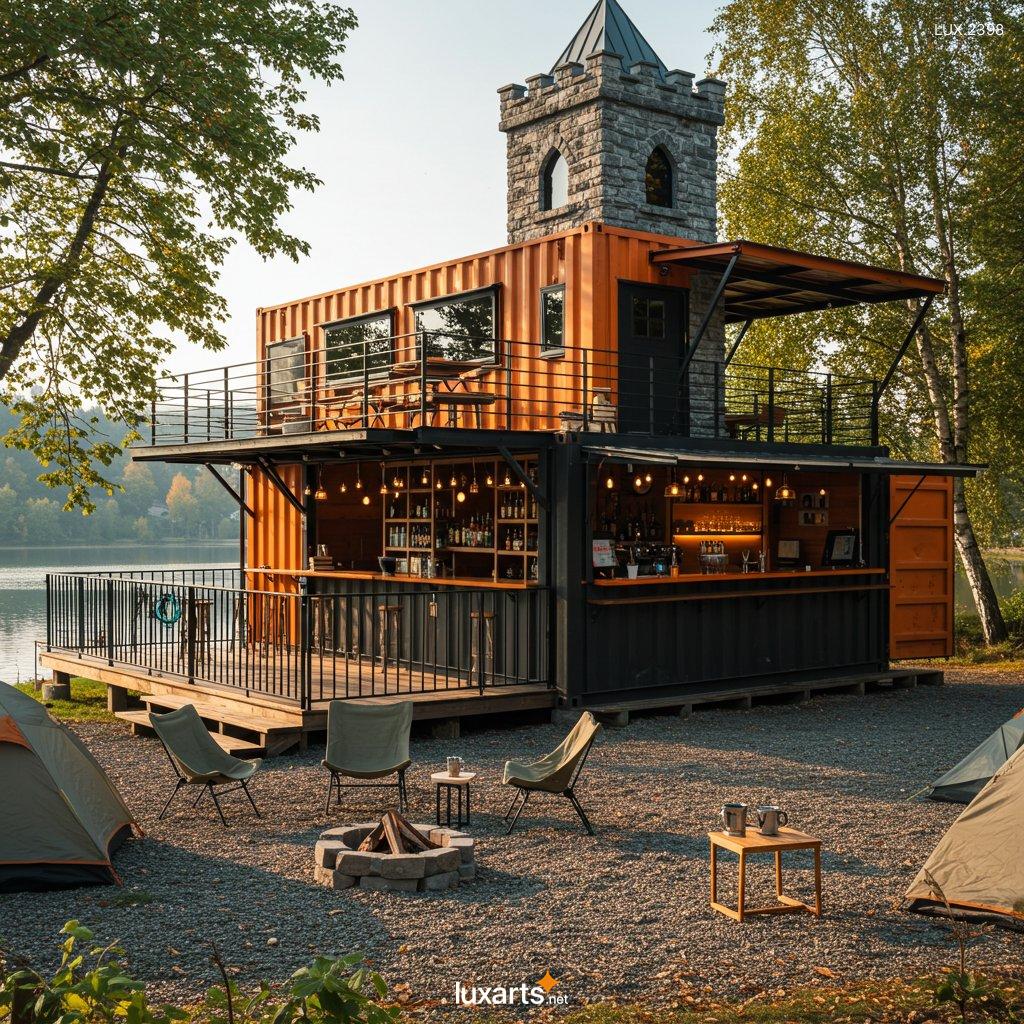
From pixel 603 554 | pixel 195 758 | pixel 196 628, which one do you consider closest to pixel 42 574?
pixel 196 628

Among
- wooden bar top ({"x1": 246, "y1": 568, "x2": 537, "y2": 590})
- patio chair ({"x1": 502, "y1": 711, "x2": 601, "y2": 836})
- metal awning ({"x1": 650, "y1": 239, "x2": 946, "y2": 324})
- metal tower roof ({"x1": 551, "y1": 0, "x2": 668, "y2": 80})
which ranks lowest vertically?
patio chair ({"x1": 502, "y1": 711, "x2": 601, "y2": 836})

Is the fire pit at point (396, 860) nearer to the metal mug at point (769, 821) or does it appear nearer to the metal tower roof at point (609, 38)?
the metal mug at point (769, 821)

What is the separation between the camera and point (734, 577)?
1412 cm

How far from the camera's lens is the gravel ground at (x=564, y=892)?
589 centimetres

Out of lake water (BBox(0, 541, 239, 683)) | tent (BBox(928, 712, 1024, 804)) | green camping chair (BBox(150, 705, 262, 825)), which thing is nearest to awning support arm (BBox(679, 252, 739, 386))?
tent (BBox(928, 712, 1024, 804))

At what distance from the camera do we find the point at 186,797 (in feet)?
31.9

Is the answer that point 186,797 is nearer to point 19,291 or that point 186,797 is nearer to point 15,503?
point 19,291

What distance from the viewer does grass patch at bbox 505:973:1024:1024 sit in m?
5.22

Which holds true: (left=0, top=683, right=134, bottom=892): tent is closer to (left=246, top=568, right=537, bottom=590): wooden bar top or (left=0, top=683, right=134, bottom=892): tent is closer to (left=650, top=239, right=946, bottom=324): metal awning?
(left=246, top=568, right=537, bottom=590): wooden bar top

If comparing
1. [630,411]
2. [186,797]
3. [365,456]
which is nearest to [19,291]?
[365,456]

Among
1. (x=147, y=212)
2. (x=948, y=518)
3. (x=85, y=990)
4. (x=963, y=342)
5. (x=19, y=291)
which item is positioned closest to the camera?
(x=85, y=990)

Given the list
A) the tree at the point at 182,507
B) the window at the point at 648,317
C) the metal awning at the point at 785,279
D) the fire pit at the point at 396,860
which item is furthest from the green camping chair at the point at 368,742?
the tree at the point at 182,507

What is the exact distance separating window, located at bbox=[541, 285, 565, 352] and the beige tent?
28.3ft

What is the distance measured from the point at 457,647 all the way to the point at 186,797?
190 inches
